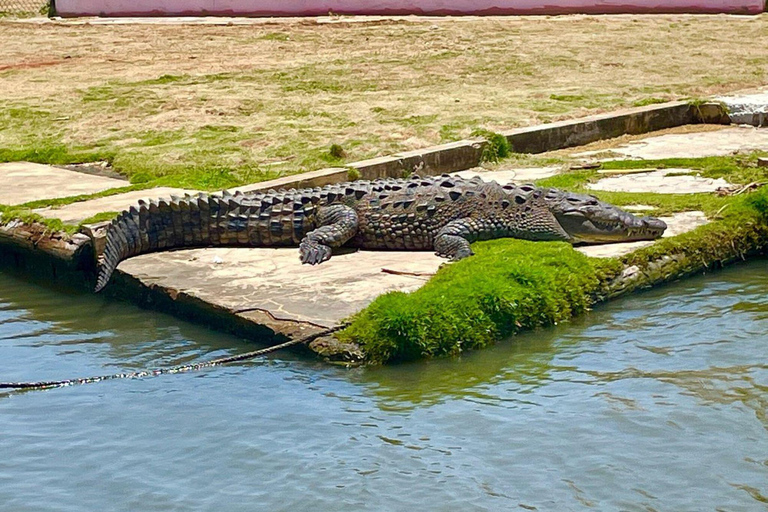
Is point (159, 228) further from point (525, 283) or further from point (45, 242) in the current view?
point (525, 283)

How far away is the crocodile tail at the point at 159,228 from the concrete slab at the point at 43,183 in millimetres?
1498

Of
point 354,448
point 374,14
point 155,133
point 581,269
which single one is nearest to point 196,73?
point 155,133

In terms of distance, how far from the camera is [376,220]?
7.02 m

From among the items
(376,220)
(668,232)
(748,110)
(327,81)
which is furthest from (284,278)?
(327,81)

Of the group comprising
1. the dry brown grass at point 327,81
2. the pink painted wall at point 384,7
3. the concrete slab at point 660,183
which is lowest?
the concrete slab at point 660,183

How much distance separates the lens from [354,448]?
4.62 metres

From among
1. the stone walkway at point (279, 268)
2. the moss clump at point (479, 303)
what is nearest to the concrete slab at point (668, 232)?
the stone walkway at point (279, 268)

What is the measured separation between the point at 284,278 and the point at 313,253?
16.1 inches

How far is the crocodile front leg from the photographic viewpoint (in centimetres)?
671

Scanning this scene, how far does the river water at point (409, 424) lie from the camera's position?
4.27 m

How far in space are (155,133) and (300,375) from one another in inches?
229

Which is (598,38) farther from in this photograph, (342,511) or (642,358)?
(342,511)

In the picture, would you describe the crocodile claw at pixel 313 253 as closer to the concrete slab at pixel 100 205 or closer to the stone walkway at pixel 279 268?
the stone walkway at pixel 279 268

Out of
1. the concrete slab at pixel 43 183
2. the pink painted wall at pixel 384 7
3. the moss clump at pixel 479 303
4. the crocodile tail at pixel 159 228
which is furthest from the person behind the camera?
the pink painted wall at pixel 384 7
